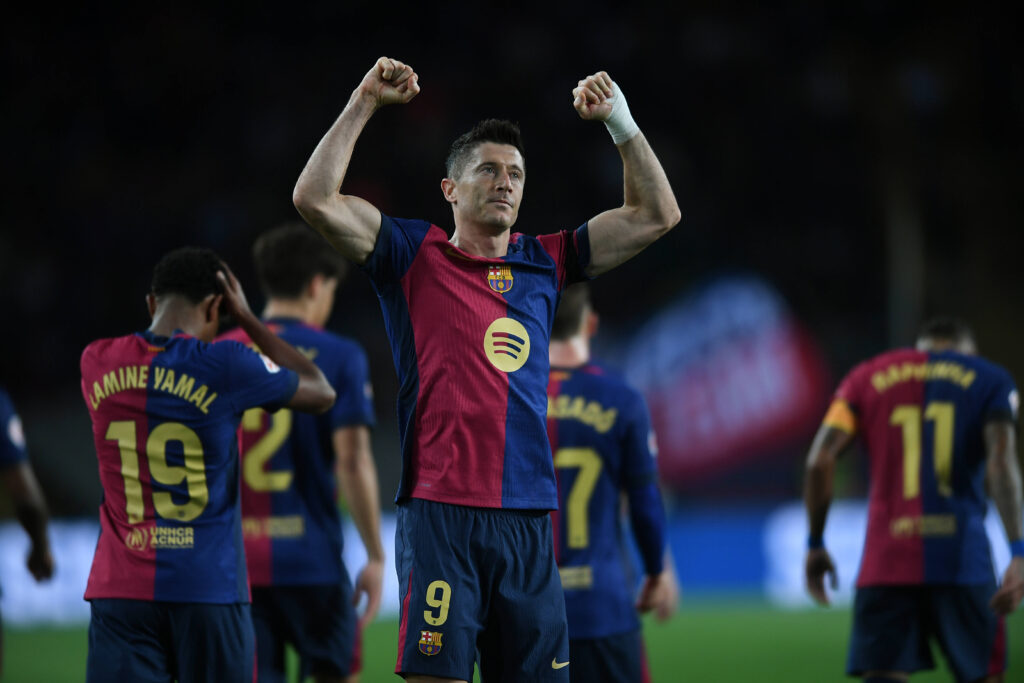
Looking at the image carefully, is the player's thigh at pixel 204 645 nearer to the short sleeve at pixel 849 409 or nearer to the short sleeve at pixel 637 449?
the short sleeve at pixel 637 449

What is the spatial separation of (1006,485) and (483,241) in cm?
319

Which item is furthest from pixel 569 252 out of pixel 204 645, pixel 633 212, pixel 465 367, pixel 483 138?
pixel 204 645

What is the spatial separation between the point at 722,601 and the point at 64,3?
14.5m

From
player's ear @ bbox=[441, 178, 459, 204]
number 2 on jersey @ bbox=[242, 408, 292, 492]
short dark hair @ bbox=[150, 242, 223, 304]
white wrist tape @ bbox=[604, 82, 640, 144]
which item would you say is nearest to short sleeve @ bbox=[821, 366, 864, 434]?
white wrist tape @ bbox=[604, 82, 640, 144]

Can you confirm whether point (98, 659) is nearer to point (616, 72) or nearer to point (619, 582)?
point (619, 582)

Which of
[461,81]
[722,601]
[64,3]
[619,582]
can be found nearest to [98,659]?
[619,582]

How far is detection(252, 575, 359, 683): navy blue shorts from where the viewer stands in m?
5.20

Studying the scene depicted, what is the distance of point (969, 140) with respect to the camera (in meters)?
18.5

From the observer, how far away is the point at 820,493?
6.02 m

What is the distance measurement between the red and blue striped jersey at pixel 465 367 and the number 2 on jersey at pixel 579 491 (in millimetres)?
1314

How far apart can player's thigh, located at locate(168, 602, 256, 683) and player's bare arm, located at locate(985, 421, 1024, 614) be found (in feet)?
11.7

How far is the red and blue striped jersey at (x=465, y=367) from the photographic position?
363 centimetres

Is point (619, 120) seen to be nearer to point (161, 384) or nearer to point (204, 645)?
point (161, 384)

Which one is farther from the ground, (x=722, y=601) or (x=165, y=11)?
(x=165, y=11)
